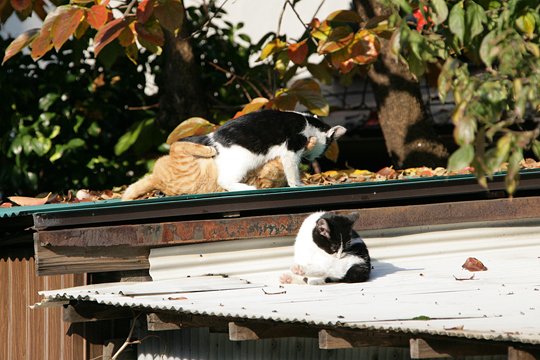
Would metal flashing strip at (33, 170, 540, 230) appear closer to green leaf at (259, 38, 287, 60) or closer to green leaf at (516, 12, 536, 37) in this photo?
green leaf at (516, 12, 536, 37)

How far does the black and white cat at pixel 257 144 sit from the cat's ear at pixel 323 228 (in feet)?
3.53

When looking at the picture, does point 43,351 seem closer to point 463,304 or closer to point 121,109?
point 463,304

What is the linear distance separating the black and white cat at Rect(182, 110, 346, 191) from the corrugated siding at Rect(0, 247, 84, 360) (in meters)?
1.26

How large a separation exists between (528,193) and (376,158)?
6234 millimetres

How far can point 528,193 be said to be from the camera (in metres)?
6.66

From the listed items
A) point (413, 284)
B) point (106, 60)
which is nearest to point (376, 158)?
point (106, 60)

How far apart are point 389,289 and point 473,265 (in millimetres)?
761

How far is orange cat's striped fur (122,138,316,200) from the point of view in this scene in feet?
23.4

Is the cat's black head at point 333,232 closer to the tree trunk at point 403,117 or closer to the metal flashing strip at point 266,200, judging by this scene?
the metal flashing strip at point 266,200

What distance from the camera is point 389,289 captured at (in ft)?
18.2

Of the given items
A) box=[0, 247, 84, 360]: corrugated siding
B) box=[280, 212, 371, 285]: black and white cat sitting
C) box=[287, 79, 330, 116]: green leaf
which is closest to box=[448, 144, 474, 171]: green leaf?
box=[280, 212, 371, 285]: black and white cat sitting

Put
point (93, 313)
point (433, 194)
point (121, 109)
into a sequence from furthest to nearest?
point (121, 109)
point (433, 194)
point (93, 313)

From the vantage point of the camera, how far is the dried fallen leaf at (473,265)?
19.8ft

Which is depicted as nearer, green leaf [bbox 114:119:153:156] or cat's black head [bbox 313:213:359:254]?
cat's black head [bbox 313:213:359:254]
